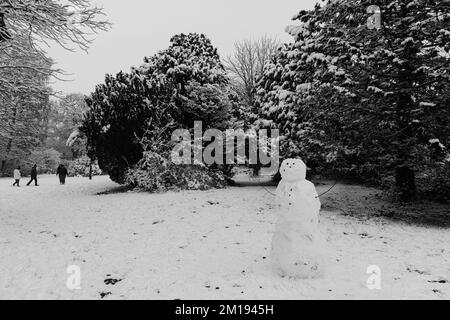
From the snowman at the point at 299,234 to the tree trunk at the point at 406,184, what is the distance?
705cm

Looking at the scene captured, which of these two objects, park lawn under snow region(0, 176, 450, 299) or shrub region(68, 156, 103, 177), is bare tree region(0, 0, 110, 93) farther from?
shrub region(68, 156, 103, 177)

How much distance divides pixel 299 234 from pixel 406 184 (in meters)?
7.63

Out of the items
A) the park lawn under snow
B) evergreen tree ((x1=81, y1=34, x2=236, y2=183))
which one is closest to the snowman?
the park lawn under snow

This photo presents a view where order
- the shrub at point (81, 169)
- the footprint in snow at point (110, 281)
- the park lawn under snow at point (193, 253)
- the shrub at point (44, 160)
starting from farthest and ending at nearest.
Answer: the shrub at point (44, 160) → the shrub at point (81, 169) → the footprint in snow at point (110, 281) → the park lawn under snow at point (193, 253)

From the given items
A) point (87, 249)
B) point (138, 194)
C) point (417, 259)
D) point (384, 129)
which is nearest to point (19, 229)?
point (87, 249)

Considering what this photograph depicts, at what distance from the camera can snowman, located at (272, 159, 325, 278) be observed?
5637mm

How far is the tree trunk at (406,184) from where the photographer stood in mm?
11352

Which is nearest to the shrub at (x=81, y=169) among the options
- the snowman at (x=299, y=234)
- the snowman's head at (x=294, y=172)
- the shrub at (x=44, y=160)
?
the shrub at (x=44, y=160)

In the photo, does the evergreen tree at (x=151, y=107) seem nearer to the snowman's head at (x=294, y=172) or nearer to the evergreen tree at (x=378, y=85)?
the evergreen tree at (x=378, y=85)

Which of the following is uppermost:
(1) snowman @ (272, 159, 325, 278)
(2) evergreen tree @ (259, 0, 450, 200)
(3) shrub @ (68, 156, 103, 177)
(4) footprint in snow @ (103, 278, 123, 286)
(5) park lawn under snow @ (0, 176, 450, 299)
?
(2) evergreen tree @ (259, 0, 450, 200)

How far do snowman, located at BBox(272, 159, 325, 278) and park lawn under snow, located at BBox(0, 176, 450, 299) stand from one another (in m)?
0.24

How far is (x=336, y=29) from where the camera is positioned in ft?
36.9
